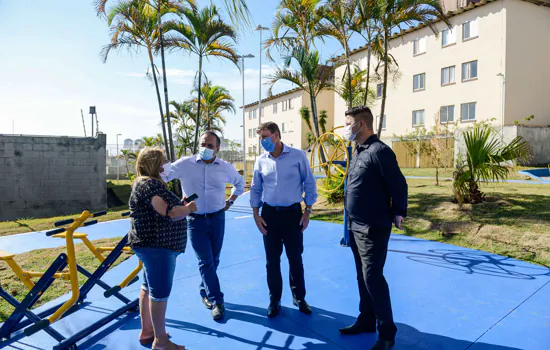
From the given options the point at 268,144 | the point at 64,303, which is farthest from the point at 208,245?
the point at 64,303

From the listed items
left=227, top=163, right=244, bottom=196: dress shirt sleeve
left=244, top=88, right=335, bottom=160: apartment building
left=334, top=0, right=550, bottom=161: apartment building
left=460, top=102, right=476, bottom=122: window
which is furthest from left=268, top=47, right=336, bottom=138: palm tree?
left=244, top=88, right=335, bottom=160: apartment building

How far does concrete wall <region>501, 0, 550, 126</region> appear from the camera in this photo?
2016 cm

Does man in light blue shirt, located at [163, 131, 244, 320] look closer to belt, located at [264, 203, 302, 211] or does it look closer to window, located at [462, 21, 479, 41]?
belt, located at [264, 203, 302, 211]

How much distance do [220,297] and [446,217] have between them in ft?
17.9

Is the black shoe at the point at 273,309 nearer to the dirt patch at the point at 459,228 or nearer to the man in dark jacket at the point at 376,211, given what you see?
the man in dark jacket at the point at 376,211

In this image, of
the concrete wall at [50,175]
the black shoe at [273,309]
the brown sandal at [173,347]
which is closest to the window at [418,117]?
the concrete wall at [50,175]

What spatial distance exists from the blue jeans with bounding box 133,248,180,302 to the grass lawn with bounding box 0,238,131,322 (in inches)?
80.2

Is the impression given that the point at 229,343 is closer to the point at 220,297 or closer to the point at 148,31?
the point at 220,297

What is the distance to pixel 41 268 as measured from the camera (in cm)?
525

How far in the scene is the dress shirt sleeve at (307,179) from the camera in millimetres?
3795

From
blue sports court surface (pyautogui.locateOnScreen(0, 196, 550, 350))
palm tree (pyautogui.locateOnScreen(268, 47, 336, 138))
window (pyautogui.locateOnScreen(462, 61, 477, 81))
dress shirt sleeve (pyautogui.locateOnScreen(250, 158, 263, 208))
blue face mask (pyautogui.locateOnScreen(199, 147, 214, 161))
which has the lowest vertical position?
blue sports court surface (pyautogui.locateOnScreen(0, 196, 550, 350))

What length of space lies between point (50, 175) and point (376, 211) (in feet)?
42.2

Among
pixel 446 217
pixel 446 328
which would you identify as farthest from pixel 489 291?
pixel 446 217

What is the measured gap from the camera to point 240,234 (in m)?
7.46
